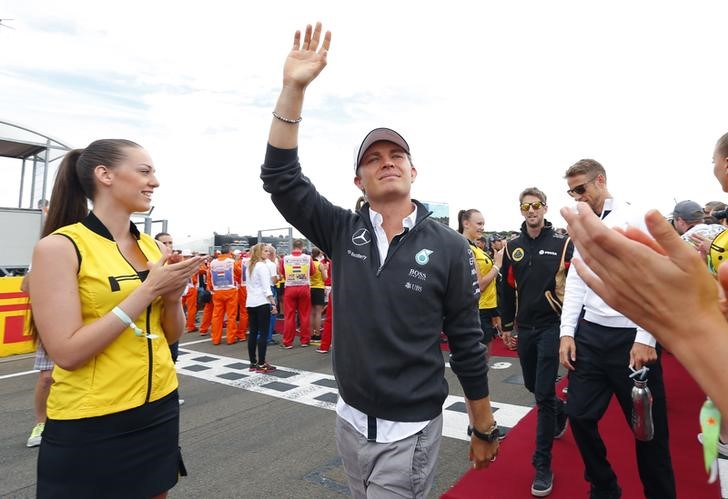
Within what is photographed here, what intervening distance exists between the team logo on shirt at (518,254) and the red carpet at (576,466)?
1585 mm

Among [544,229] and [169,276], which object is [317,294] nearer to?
[544,229]

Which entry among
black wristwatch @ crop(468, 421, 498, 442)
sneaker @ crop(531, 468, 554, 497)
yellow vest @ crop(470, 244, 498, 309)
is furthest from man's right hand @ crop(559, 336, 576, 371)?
yellow vest @ crop(470, 244, 498, 309)

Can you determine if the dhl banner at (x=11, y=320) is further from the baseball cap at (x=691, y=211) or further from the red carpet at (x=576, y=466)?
the baseball cap at (x=691, y=211)

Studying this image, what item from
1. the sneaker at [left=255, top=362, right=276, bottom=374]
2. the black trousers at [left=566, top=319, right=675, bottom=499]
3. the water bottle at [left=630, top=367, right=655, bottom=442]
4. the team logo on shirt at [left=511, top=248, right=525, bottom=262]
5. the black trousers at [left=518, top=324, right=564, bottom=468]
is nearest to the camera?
the water bottle at [left=630, top=367, right=655, bottom=442]

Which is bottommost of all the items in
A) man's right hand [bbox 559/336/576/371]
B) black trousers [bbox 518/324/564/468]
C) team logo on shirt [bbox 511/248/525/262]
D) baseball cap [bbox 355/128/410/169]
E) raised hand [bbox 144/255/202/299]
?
black trousers [bbox 518/324/564/468]

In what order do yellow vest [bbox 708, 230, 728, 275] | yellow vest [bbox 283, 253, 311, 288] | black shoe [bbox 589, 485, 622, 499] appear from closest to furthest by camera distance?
black shoe [bbox 589, 485, 622, 499] → yellow vest [bbox 708, 230, 728, 275] → yellow vest [bbox 283, 253, 311, 288]

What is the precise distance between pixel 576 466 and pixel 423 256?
2.67m

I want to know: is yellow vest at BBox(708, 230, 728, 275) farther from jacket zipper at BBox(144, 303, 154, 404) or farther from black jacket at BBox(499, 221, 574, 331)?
jacket zipper at BBox(144, 303, 154, 404)

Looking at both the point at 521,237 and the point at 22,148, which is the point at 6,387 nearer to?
the point at 521,237

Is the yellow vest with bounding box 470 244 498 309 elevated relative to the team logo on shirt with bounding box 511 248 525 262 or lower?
lower

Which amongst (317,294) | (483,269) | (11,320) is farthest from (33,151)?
(483,269)

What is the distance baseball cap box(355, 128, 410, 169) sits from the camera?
1.92 metres

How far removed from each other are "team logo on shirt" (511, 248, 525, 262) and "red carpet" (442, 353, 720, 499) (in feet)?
5.20

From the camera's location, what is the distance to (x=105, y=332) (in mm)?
1604
